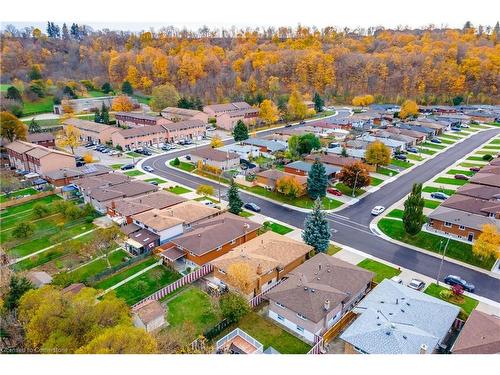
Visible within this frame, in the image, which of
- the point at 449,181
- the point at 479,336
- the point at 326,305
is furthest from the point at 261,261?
the point at 449,181

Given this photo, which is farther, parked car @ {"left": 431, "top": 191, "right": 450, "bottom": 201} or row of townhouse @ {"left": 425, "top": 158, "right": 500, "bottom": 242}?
parked car @ {"left": 431, "top": 191, "right": 450, "bottom": 201}

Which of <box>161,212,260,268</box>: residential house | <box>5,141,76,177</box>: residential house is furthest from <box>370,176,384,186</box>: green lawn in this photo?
<box>5,141,76,177</box>: residential house

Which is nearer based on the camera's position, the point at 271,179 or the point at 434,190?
the point at 434,190

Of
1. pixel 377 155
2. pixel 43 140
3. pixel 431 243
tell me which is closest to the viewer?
pixel 431 243

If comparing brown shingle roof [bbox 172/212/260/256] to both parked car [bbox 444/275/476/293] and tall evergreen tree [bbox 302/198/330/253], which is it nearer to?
tall evergreen tree [bbox 302/198/330/253]

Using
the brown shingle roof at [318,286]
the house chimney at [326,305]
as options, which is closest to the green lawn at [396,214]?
the brown shingle roof at [318,286]

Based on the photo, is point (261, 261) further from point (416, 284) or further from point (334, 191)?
point (334, 191)

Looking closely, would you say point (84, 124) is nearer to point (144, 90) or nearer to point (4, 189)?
point (4, 189)

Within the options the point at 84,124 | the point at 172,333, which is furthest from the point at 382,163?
the point at 84,124
